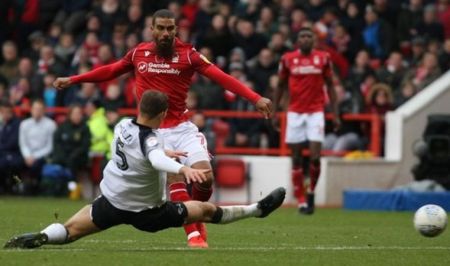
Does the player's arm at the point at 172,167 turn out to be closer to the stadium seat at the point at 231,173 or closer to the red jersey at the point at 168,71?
the red jersey at the point at 168,71

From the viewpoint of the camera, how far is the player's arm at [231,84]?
1275 centimetres

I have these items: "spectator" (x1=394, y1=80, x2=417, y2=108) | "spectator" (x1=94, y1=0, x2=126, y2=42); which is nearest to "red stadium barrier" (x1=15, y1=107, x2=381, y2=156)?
"spectator" (x1=394, y1=80, x2=417, y2=108)

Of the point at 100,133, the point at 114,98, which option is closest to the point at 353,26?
the point at 114,98

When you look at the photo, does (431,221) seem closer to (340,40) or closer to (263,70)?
(263,70)

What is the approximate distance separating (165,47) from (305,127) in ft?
21.9

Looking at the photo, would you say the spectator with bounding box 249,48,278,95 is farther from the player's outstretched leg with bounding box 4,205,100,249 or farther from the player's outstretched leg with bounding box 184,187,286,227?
the player's outstretched leg with bounding box 4,205,100,249

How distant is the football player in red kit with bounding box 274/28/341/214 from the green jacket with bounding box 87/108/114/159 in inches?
204

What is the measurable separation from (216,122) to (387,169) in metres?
3.05

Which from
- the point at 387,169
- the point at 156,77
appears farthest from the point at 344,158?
the point at 156,77

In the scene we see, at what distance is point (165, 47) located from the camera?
13.3 meters

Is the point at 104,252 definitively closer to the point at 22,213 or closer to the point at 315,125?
the point at 22,213

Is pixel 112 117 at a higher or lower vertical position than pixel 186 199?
higher

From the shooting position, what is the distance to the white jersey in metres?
11.8

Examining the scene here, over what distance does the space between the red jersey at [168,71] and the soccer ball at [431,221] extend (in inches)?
91.3
